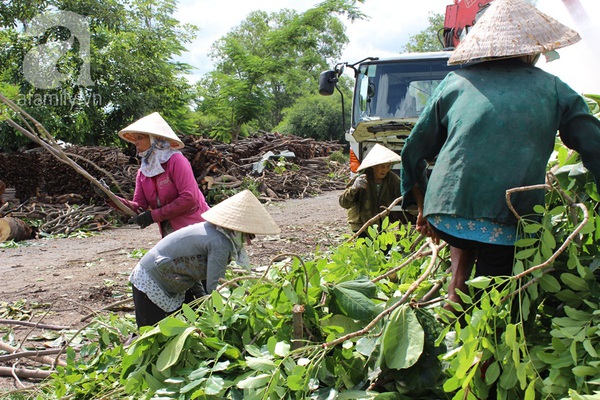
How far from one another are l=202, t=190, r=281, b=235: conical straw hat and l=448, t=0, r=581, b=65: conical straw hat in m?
1.55

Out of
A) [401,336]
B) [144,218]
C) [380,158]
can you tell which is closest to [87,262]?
[144,218]

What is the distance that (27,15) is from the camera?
17016 mm

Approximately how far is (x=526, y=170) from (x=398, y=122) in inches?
194

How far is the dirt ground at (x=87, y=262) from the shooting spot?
5.53m

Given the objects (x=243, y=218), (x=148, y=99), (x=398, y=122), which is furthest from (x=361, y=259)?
(x=148, y=99)

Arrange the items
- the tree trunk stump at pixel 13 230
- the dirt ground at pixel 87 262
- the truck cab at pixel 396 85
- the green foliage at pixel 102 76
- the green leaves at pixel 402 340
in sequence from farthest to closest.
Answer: the green foliage at pixel 102 76 < the tree trunk stump at pixel 13 230 < the truck cab at pixel 396 85 < the dirt ground at pixel 87 262 < the green leaves at pixel 402 340

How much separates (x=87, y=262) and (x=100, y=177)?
612 centimetres

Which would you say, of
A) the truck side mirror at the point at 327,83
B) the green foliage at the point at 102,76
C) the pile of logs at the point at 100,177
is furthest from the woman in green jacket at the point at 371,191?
the green foliage at the point at 102,76

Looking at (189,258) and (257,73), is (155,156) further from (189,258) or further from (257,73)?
(257,73)

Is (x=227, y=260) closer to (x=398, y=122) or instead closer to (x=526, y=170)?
(x=526, y=170)

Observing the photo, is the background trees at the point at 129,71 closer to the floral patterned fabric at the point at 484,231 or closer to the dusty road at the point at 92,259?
the dusty road at the point at 92,259

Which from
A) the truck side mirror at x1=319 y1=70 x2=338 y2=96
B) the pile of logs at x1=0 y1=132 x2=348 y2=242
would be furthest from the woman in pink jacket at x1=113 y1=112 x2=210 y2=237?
the pile of logs at x1=0 y1=132 x2=348 y2=242

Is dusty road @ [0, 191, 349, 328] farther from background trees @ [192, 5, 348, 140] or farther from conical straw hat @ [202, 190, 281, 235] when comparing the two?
background trees @ [192, 5, 348, 140]

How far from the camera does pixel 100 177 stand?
13.7 meters
